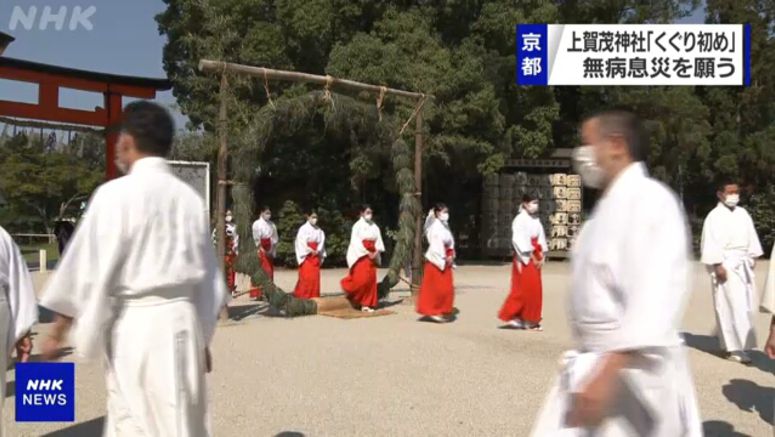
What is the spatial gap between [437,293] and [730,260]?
13.1 feet

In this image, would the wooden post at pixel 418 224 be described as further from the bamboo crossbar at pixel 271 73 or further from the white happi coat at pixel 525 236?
the white happi coat at pixel 525 236

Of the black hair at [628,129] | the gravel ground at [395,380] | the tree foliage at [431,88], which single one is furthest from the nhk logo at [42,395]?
the tree foliage at [431,88]

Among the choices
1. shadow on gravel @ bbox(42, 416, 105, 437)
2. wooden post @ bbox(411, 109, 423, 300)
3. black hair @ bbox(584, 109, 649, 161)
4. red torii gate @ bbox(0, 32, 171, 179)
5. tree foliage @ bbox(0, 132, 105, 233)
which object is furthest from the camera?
tree foliage @ bbox(0, 132, 105, 233)

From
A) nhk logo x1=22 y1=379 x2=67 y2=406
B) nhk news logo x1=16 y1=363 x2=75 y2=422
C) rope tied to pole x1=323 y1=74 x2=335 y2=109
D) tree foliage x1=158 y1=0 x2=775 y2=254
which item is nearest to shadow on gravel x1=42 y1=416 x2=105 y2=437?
nhk news logo x1=16 y1=363 x2=75 y2=422

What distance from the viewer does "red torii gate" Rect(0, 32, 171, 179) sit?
18.3 meters

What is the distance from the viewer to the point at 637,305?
2680 millimetres

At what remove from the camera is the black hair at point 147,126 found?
11.1 feet

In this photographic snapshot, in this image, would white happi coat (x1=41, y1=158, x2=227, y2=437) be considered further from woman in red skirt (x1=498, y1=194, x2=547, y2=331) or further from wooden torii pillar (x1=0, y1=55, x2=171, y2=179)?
wooden torii pillar (x1=0, y1=55, x2=171, y2=179)

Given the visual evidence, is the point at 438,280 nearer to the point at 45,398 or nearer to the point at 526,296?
the point at 526,296

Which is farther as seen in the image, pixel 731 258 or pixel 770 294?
pixel 731 258

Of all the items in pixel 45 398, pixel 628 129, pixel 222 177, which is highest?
pixel 222 177

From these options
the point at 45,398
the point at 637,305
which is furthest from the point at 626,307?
the point at 45,398

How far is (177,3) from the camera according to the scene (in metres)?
22.3

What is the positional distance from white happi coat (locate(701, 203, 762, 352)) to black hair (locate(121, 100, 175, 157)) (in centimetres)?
670
